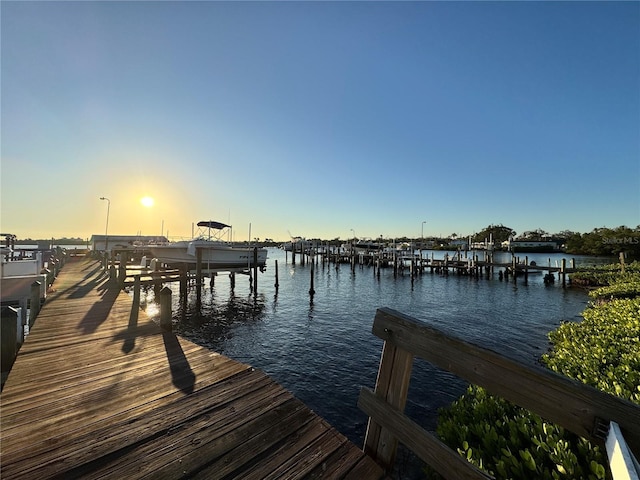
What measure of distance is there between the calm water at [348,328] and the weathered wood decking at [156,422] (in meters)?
3.34

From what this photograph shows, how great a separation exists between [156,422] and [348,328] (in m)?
11.6

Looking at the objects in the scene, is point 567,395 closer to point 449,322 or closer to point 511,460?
point 511,460

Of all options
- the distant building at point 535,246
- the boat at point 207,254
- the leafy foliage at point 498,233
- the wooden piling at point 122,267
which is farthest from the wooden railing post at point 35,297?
the leafy foliage at point 498,233

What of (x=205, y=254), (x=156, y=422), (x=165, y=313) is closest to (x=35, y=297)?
(x=165, y=313)

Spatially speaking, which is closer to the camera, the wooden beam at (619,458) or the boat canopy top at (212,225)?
the wooden beam at (619,458)

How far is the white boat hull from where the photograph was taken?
21.6m

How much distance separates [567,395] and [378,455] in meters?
1.75

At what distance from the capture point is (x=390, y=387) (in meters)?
2.41

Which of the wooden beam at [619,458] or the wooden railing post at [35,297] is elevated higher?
the wooden beam at [619,458]

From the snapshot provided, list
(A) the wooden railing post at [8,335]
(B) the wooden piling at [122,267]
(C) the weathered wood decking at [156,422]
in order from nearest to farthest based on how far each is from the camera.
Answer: (C) the weathered wood decking at [156,422] → (A) the wooden railing post at [8,335] → (B) the wooden piling at [122,267]

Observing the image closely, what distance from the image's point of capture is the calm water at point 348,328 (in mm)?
7965

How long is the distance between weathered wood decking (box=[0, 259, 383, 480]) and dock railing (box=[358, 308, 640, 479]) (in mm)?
615

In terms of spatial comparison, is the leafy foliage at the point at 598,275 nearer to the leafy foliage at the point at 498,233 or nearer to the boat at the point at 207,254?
the boat at the point at 207,254

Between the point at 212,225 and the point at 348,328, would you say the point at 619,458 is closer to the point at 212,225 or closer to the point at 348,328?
the point at 348,328
